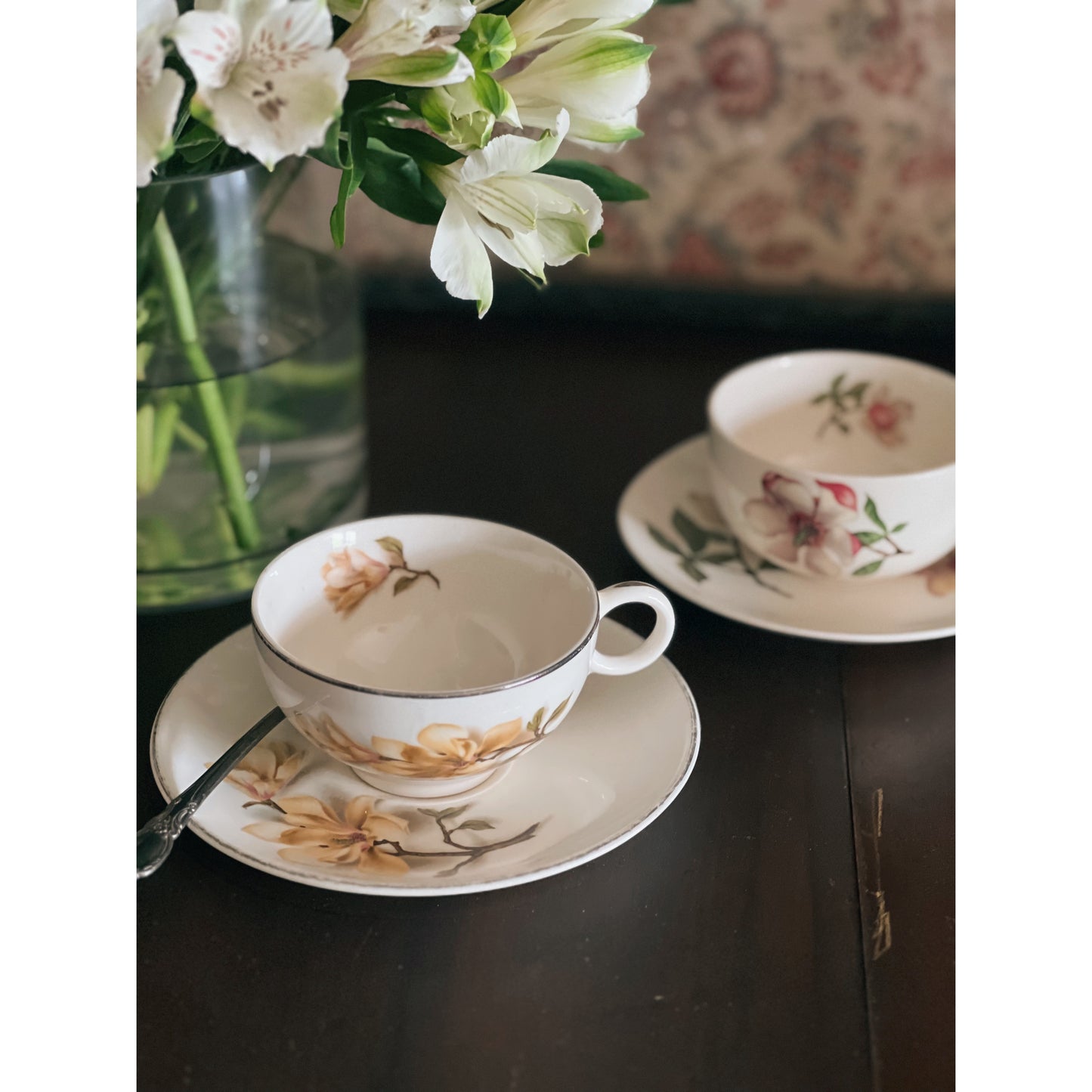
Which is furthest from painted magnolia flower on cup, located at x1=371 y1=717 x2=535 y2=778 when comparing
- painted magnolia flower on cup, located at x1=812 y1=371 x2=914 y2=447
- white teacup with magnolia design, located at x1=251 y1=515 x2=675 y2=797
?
painted magnolia flower on cup, located at x1=812 y1=371 x2=914 y2=447

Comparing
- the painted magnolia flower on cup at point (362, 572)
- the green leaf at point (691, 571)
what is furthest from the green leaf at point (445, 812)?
the green leaf at point (691, 571)

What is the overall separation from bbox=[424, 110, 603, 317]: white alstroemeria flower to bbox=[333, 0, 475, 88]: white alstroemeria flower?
0.04 metres

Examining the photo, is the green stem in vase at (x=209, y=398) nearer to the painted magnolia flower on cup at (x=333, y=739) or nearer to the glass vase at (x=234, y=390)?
the glass vase at (x=234, y=390)

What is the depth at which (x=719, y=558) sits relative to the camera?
2.18 feet

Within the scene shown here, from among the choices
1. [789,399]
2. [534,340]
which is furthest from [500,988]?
[534,340]

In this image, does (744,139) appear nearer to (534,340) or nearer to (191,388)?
(534,340)

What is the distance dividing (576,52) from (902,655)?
0.33 meters

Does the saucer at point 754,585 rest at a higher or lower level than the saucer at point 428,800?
lower

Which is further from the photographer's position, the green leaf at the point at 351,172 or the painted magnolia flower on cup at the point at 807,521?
the painted magnolia flower on cup at the point at 807,521

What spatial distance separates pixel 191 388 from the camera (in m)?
0.58

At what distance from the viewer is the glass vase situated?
22.5 inches

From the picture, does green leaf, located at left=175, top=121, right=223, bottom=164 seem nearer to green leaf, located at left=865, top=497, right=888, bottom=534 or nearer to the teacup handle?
the teacup handle

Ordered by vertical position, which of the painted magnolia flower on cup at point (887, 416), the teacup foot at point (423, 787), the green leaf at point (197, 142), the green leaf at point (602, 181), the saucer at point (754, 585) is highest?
the green leaf at point (197, 142)

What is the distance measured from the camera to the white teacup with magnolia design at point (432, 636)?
1.44ft
